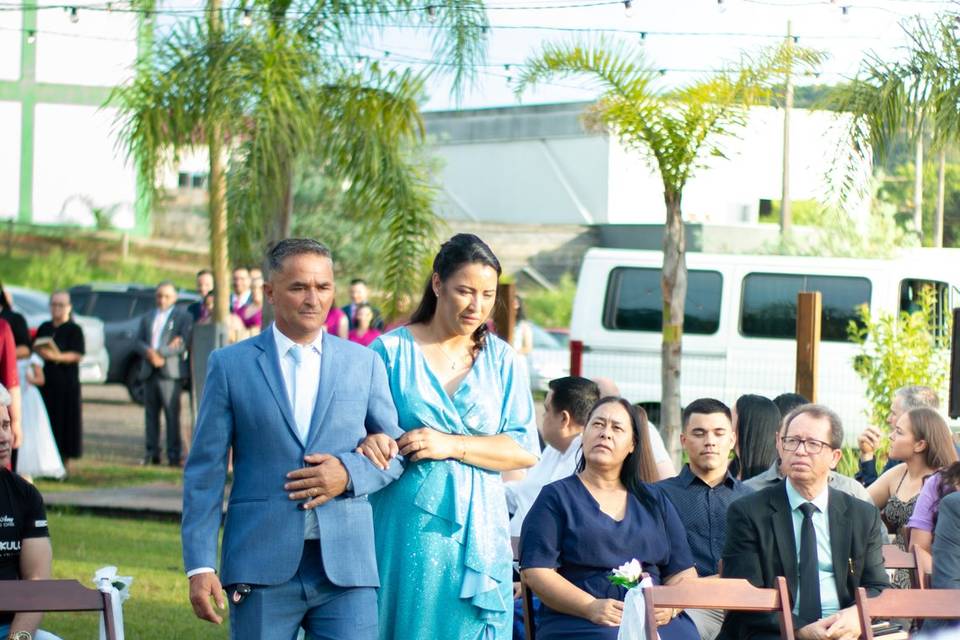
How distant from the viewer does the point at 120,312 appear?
23812 mm

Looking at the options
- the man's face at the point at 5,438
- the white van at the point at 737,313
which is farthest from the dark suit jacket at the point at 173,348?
the man's face at the point at 5,438

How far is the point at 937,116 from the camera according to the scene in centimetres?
1073

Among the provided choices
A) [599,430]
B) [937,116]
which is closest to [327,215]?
[937,116]

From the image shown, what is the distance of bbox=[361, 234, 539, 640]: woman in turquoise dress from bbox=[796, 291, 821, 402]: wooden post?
22.6ft

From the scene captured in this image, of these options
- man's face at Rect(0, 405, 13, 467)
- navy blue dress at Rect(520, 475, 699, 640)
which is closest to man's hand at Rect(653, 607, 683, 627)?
navy blue dress at Rect(520, 475, 699, 640)

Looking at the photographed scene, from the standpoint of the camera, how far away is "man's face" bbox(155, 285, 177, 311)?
1575cm

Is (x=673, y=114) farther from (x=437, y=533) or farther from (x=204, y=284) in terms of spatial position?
(x=437, y=533)

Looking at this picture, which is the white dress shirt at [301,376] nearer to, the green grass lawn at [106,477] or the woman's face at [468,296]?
the woman's face at [468,296]

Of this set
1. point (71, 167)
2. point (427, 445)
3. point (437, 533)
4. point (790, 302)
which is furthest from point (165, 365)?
point (71, 167)

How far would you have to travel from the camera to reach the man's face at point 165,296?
15747 mm

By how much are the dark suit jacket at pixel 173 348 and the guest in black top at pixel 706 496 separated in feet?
31.3

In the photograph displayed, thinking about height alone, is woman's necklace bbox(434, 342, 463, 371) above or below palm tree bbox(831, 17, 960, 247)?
below

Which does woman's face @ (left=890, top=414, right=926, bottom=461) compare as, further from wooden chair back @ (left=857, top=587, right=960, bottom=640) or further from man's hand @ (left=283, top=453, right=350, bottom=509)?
man's hand @ (left=283, top=453, right=350, bottom=509)

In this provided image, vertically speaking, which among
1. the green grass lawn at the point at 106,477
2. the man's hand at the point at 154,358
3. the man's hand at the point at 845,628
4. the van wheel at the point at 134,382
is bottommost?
the green grass lawn at the point at 106,477
